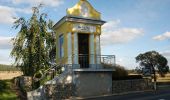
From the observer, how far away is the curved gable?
24.2 metres

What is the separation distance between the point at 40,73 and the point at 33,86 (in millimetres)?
1388

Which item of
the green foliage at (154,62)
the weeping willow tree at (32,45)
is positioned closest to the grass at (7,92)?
the weeping willow tree at (32,45)

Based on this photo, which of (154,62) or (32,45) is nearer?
(32,45)

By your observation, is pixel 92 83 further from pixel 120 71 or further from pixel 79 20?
pixel 120 71

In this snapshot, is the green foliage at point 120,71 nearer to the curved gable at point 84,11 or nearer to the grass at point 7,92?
the curved gable at point 84,11

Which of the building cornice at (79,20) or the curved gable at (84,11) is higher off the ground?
the curved gable at (84,11)

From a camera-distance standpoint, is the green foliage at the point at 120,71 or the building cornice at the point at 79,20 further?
the green foliage at the point at 120,71

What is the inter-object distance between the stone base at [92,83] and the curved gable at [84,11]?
5.20 meters

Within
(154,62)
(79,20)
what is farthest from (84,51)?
(154,62)

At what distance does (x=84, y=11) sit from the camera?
24828 millimetres

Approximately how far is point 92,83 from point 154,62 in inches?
1779

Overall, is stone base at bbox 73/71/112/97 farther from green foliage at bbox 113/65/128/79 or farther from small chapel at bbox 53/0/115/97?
green foliage at bbox 113/65/128/79

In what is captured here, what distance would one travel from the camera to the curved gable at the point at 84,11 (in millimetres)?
24234

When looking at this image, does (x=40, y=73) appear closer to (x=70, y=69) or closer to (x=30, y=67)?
(x=30, y=67)
